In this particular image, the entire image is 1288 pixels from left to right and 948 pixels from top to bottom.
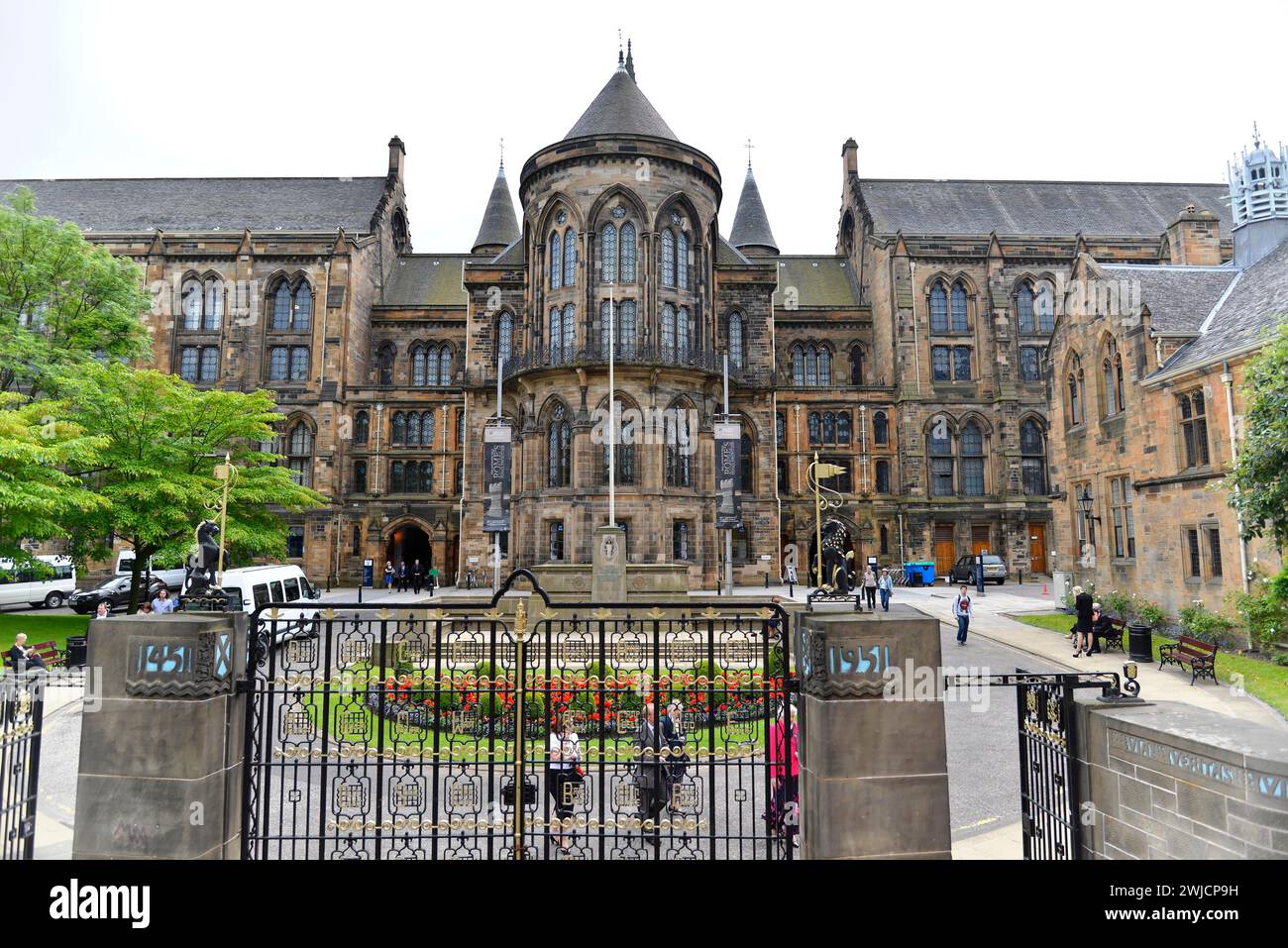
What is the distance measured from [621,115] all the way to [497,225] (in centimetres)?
1765

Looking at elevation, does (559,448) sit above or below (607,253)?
below

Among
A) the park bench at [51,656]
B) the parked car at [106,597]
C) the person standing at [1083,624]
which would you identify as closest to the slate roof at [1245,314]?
the person standing at [1083,624]

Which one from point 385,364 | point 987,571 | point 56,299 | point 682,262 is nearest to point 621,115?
point 682,262

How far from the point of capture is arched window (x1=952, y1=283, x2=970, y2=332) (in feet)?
148

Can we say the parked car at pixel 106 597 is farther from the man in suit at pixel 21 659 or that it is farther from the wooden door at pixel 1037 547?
the wooden door at pixel 1037 547

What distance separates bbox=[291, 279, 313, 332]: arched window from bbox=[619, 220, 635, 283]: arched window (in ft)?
71.3

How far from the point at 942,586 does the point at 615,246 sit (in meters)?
25.5

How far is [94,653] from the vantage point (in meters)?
5.56

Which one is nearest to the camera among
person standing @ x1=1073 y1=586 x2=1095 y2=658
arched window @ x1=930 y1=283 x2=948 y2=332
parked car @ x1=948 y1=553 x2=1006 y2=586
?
person standing @ x1=1073 y1=586 x2=1095 y2=658

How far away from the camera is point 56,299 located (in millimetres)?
27500

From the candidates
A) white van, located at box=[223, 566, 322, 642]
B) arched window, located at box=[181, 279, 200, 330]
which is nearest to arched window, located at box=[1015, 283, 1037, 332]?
white van, located at box=[223, 566, 322, 642]

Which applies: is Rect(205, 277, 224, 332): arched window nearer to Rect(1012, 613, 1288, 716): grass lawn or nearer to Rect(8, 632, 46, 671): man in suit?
Rect(8, 632, 46, 671): man in suit

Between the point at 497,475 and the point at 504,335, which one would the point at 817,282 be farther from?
the point at 497,475

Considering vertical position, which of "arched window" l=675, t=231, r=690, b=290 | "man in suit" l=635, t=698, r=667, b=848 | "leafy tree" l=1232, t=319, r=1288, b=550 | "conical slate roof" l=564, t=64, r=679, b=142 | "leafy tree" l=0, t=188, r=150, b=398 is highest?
"conical slate roof" l=564, t=64, r=679, b=142
